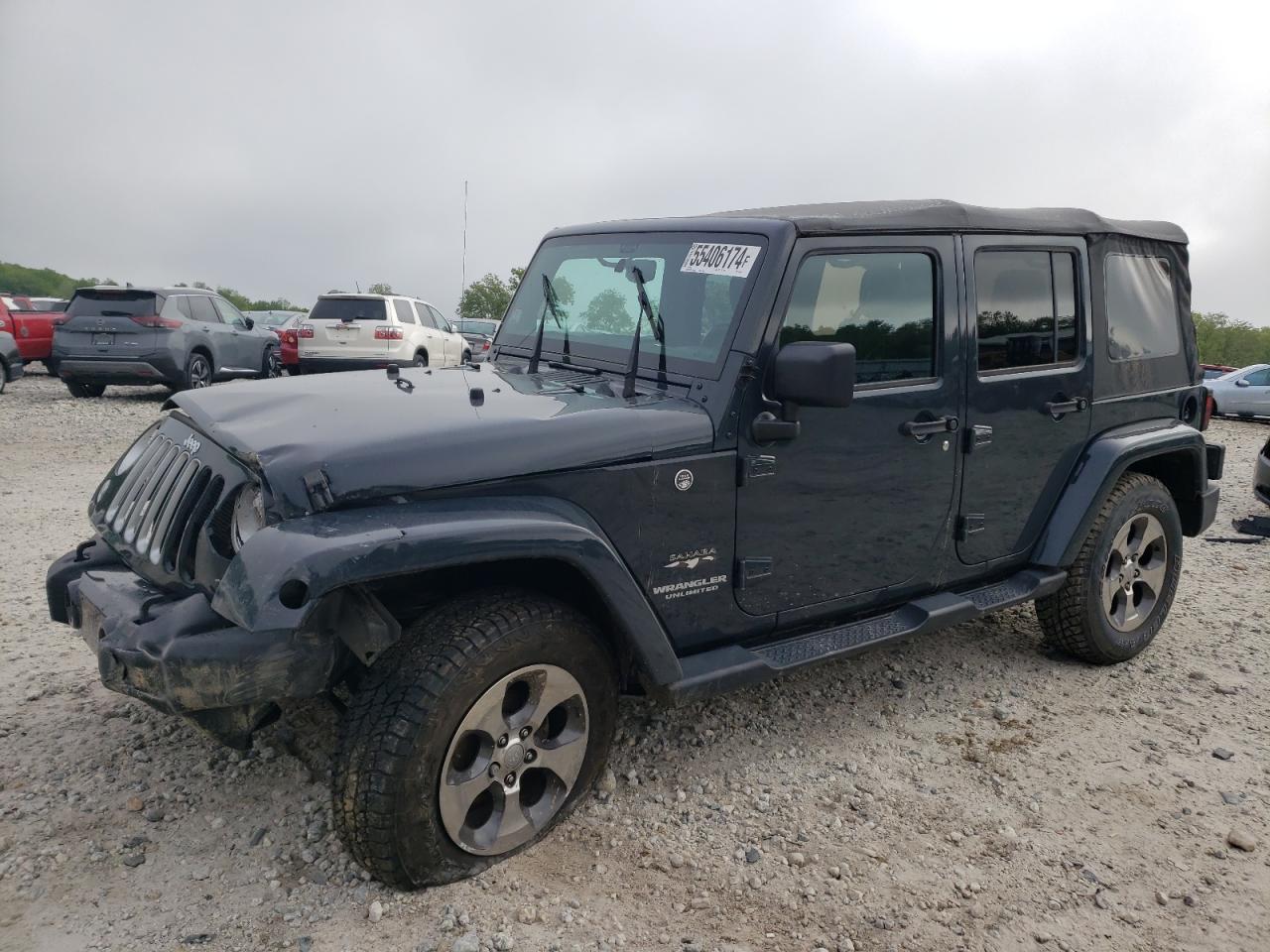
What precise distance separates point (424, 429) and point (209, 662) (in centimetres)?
79

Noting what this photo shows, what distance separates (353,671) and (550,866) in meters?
0.80

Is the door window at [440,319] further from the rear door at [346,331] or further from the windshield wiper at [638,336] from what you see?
the windshield wiper at [638,336]

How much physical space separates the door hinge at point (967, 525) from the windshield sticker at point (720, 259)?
1355mm

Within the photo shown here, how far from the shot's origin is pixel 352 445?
2.52 m

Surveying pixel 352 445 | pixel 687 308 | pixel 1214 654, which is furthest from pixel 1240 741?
pixel 352 445

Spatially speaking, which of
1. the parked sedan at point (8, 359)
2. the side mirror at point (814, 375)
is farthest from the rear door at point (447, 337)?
the side mirror at point (814, 375)

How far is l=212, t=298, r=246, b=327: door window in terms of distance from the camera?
14.9 m

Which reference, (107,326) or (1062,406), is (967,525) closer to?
(1062,406)

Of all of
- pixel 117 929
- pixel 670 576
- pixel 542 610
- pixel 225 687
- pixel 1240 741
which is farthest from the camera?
pixel 1240 741

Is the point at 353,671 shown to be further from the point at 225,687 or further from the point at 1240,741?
the point at 1240,741

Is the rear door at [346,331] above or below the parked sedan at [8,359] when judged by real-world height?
above

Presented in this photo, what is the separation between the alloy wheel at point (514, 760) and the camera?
2.60 metres

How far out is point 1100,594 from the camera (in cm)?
427

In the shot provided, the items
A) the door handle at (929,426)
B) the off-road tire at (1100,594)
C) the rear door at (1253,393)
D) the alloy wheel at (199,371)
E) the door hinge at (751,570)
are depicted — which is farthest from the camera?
the rear door at (1253,393)
